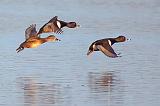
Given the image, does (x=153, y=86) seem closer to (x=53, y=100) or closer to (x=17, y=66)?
(x=53, y=100)

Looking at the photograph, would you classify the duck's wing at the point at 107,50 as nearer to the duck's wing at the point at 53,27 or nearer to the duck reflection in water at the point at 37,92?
the duck's wing at the point at 53,27

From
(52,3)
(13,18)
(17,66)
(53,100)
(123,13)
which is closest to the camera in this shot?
(53,100)

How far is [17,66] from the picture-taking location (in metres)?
12.8

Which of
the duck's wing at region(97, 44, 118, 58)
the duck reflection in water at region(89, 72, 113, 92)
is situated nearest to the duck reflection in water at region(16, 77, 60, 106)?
the duck reflection in water at region(89, 72, 113, 92)

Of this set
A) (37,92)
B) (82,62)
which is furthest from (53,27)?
(37,92)

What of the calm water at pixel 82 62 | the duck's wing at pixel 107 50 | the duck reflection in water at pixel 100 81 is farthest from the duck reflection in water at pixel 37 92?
the duck's wing at pixel 107 50

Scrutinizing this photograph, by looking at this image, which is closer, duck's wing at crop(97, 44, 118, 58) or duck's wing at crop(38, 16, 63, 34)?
duck's wing at crop(97, 44, 118, 58)

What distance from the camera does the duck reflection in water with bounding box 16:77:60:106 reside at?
10250 mm

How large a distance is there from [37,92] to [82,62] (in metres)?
2.44

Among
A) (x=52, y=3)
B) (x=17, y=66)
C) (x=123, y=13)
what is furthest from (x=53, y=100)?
(x=52, y=3)

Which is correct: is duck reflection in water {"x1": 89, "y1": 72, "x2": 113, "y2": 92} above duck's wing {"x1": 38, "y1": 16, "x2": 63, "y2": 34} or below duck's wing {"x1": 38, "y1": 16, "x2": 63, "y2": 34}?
below

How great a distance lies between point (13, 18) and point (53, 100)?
8.06 meters

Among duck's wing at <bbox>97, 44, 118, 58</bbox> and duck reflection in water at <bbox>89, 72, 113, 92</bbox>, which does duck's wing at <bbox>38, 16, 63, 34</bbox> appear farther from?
duck reflection in water at <bbox>89, 72, 113, 92</bbox>

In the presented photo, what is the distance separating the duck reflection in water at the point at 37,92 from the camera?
33.6 ft
